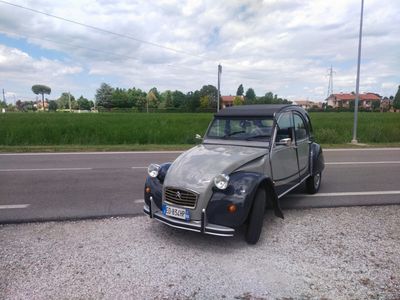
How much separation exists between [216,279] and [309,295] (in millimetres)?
935

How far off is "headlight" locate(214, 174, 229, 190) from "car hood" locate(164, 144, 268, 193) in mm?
88

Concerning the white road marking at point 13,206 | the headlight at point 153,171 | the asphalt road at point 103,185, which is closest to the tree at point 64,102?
the asphalt road at point 103,185

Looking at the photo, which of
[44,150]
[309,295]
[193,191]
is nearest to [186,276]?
[193,191]

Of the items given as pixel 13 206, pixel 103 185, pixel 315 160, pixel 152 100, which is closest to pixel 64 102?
pixel 152 100

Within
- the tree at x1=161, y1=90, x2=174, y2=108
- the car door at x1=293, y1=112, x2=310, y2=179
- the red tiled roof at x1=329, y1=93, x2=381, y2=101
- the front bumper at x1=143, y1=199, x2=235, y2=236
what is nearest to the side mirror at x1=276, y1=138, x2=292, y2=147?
the car door at x1=293, y1=112, x2=310, y2=179

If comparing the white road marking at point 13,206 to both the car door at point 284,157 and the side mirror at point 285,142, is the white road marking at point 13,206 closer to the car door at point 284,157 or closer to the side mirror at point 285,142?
the car door at point 284,157

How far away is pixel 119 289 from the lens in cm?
313

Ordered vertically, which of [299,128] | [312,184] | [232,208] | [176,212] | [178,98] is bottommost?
[312,184]

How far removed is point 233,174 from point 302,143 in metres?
2.36

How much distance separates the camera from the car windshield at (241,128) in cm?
506

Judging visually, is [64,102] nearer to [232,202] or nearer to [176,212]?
[176,212]

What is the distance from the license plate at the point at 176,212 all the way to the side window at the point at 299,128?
2.86 m

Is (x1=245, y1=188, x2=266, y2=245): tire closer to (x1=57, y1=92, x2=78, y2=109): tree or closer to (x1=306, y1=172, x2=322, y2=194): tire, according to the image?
(x1=306, y1=172, x2=322, y2=194): tire

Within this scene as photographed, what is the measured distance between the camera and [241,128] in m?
5.29
